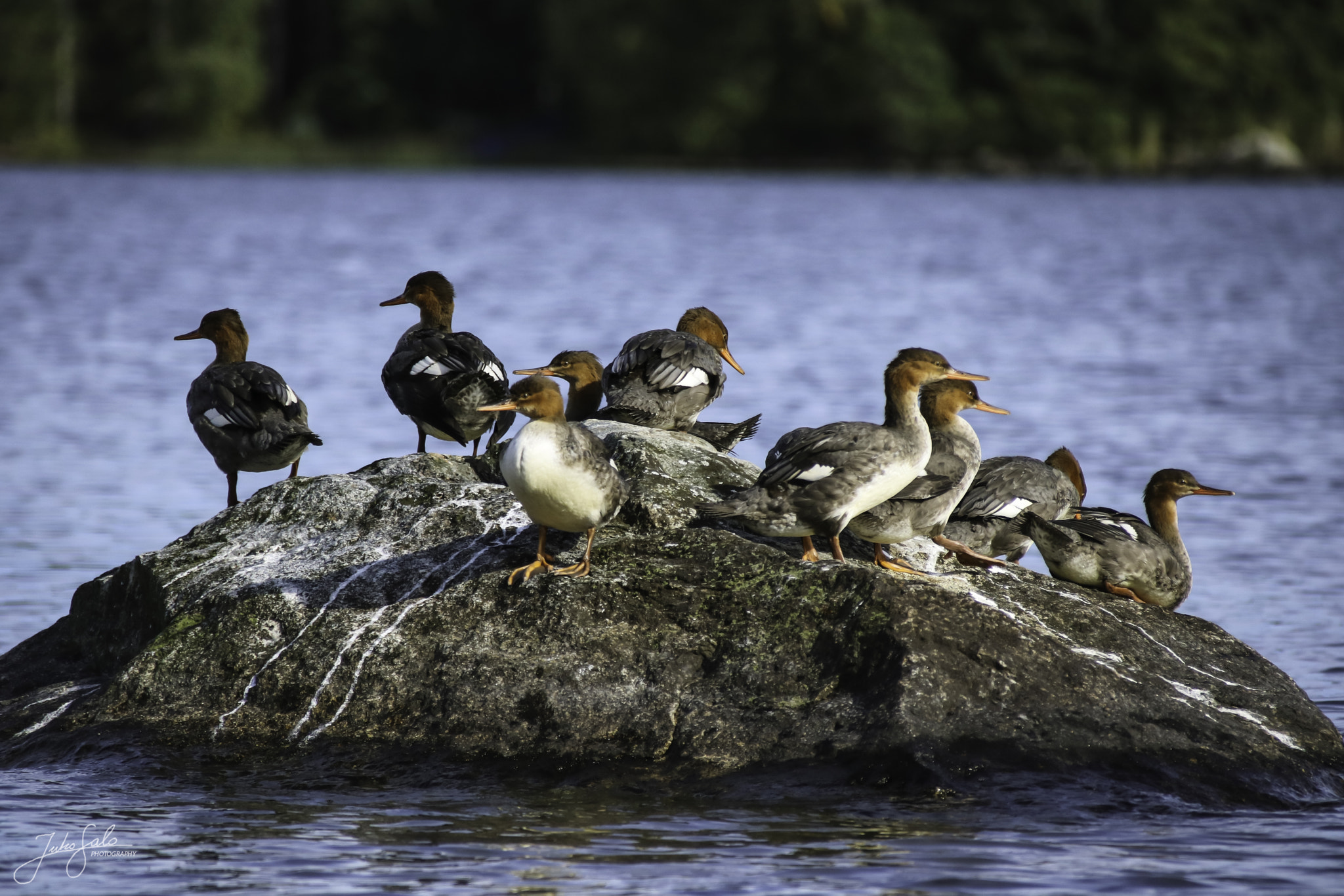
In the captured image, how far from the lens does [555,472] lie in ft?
20.9

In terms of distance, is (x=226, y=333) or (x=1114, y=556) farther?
(x=226, y=333)

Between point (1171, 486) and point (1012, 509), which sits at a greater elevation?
point (1171, 486)

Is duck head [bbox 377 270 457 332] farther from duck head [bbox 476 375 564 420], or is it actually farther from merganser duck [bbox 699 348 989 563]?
merganser duck [bbox 699 348 989 563]

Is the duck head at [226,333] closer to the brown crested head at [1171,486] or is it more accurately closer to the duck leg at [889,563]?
the duck leg at [889,563]

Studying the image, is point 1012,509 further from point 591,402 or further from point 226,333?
point 226,333

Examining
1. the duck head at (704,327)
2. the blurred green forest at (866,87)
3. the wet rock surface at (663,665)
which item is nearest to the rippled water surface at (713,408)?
the wet rock surface at (663,665)

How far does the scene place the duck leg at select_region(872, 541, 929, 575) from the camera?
7.05m

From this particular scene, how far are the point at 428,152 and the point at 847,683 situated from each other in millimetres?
77939

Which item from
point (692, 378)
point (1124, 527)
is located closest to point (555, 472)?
point (692, 378)

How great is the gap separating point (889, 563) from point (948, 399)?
3.53 ft

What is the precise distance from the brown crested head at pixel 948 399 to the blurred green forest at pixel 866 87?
208ft

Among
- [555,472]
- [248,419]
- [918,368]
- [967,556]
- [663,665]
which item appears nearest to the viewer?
[555,472]

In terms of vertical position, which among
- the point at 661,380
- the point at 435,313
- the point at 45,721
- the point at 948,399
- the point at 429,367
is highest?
the point at 435,313

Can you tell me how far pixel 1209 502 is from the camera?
13.9m
